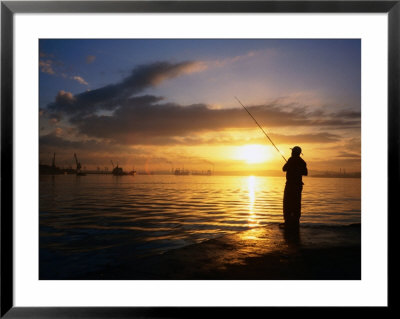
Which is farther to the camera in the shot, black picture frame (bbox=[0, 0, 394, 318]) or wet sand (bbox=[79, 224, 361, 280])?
wet sand (bbox=[79, 224, 361, 280])

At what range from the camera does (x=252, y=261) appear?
3.31 meters

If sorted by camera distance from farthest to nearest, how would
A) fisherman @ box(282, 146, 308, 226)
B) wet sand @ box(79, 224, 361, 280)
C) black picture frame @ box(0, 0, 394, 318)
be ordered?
fisherman @ box(282, 146, 308, 226) < wet sand @ box(79, 224, 361, 280) < black picture frame @ box(0, 0, 394, 318)

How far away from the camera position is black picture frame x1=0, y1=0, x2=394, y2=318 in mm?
2684

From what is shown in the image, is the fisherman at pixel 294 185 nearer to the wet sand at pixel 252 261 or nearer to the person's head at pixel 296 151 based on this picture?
the person's head at pixel 296 151

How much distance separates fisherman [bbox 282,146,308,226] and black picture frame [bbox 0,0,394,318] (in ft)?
6.93

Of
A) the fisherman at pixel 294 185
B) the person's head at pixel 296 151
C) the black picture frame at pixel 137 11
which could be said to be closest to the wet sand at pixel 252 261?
the black picture frame at pixel 137 11

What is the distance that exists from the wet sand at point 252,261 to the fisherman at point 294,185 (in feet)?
2.20

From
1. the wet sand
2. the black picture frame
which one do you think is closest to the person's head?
the wet sand

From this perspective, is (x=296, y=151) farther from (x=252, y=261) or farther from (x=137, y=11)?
(x=137, y=11)

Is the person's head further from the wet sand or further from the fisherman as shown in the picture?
the wet sand

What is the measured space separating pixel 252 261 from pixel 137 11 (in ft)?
8.63

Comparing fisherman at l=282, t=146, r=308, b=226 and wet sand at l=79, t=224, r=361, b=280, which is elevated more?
fisherman at l=282, t=146, r=308, b=226

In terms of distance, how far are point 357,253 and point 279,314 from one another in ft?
4.44

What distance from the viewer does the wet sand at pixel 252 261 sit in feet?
9.80
